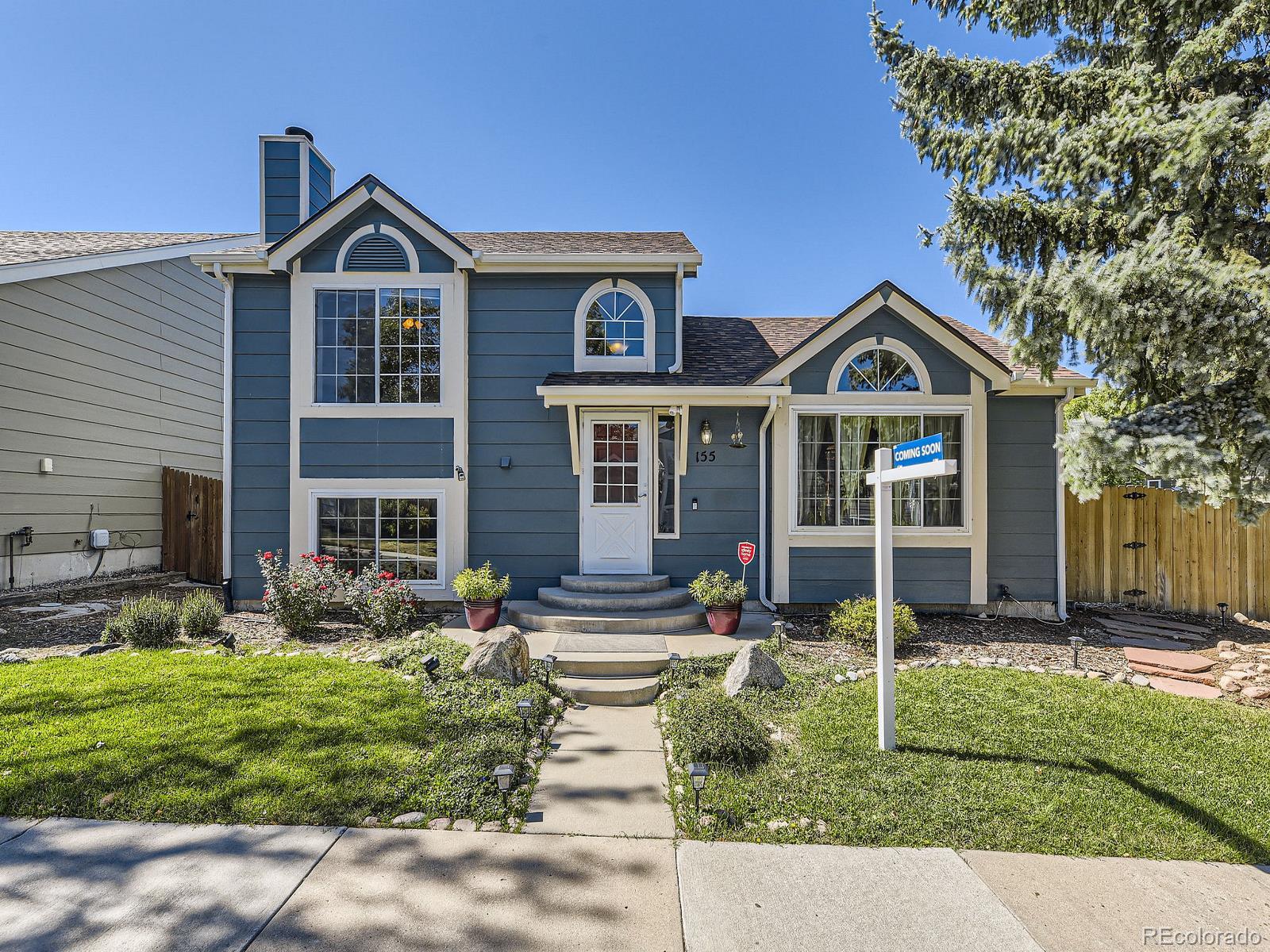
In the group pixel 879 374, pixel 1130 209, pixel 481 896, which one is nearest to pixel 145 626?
pixel 481 896

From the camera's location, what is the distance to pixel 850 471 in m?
7.99

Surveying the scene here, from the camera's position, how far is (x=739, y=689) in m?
5.04

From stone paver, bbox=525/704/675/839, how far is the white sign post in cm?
155

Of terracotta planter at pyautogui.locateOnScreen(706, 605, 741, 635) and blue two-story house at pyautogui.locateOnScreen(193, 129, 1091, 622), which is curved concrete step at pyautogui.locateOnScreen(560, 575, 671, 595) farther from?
terracotta planter at pyautogui.locateOnScreen(706, 605, 741, 635)

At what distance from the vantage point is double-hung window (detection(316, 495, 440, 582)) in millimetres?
8234

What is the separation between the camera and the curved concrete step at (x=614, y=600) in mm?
7402

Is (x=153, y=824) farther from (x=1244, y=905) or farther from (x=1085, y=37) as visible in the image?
(x=1085, y=37)

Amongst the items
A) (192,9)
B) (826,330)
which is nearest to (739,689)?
(826,330)

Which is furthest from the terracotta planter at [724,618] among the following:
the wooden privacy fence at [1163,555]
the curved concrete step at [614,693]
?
the wooden privacy fence at [1163,555]

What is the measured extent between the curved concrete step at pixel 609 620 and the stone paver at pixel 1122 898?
4.32 metres

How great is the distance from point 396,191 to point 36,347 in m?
6.32

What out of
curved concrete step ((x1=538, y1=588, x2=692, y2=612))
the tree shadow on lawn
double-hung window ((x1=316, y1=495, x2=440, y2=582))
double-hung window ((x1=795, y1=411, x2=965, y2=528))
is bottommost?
the tree shadow on lawn

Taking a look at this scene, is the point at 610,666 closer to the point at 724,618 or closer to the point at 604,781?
the point at 724,618

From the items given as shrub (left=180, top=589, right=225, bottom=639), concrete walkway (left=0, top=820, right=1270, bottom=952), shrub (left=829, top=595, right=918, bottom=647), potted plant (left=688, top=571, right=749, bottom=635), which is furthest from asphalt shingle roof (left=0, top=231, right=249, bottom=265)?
shrub (left=829, top=595, right=918, bottom=647)
